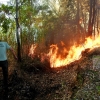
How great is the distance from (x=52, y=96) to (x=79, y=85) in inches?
37.4

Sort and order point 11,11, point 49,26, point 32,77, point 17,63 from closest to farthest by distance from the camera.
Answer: point 32,77
point 17,63
point 11,11
point 49,26

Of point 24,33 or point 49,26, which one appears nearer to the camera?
point 24,33

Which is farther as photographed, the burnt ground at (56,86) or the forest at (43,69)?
the forest at (43,69)

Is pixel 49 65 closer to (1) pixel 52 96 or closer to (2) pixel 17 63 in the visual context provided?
(2) pixel 17 63

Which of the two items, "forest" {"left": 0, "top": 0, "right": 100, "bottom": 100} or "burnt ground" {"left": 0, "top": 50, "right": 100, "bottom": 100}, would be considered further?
"forest" {"left": 0, "top": 0, "right": 100, "bottom": 100}

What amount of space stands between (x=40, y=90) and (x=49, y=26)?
22846 mm

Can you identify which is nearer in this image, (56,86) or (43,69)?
(56,86)

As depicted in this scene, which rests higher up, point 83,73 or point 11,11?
point 11,11

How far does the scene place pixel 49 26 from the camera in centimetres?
2961

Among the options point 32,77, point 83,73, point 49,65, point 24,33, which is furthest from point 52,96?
point 24,33

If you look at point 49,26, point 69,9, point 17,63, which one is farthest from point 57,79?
point 69,9

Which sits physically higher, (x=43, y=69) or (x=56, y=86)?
(x=56, y=86)

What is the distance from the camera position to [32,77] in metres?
9.14

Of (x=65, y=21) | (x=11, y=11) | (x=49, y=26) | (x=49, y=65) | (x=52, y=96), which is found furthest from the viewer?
(x=65, y=21)
